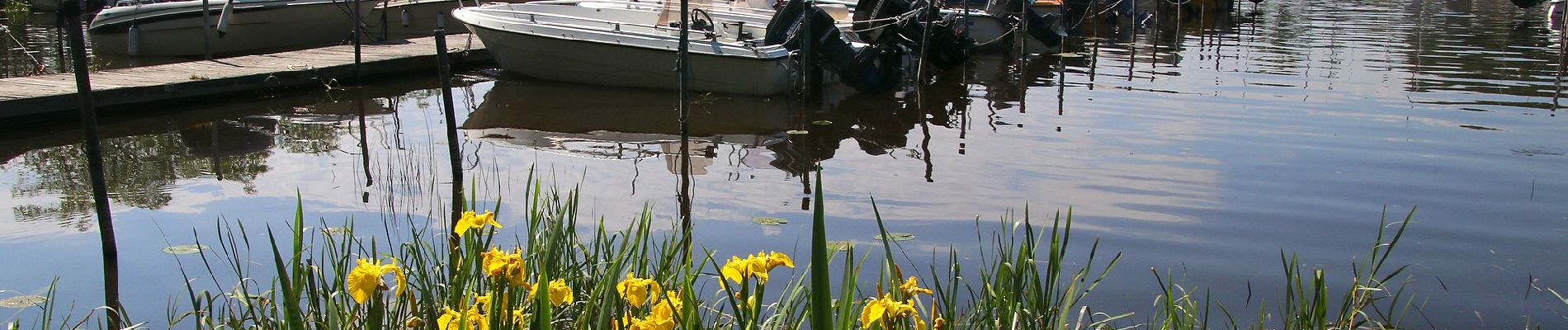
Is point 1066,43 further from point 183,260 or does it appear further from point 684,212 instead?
point 183,260

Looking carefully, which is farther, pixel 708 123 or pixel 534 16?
pixel 534 16

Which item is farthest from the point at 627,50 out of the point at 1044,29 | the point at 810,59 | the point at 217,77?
the point at 1044,29

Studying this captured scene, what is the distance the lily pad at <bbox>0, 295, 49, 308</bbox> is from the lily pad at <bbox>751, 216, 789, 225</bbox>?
3333mm

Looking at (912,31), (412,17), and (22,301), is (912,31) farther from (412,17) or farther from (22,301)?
(22,301)

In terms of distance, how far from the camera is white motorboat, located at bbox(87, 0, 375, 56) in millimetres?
16812

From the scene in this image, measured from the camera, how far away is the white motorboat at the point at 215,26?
55.2 ft

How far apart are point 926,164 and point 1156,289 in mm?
3552

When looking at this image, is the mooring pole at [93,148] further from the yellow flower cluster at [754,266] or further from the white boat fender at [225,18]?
the white boat fender at [225,18]

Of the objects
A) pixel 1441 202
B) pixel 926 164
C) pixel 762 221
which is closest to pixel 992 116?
pixel 926 164

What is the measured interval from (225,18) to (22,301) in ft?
38.2

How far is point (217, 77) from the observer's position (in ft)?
38.7

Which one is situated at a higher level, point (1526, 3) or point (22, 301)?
point (1526, 3)

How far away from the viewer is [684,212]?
6891 mm

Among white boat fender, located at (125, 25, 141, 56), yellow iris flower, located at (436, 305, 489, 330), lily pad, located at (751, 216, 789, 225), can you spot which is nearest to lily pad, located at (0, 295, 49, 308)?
lily pad, located at (751, 216, 789, 225)
